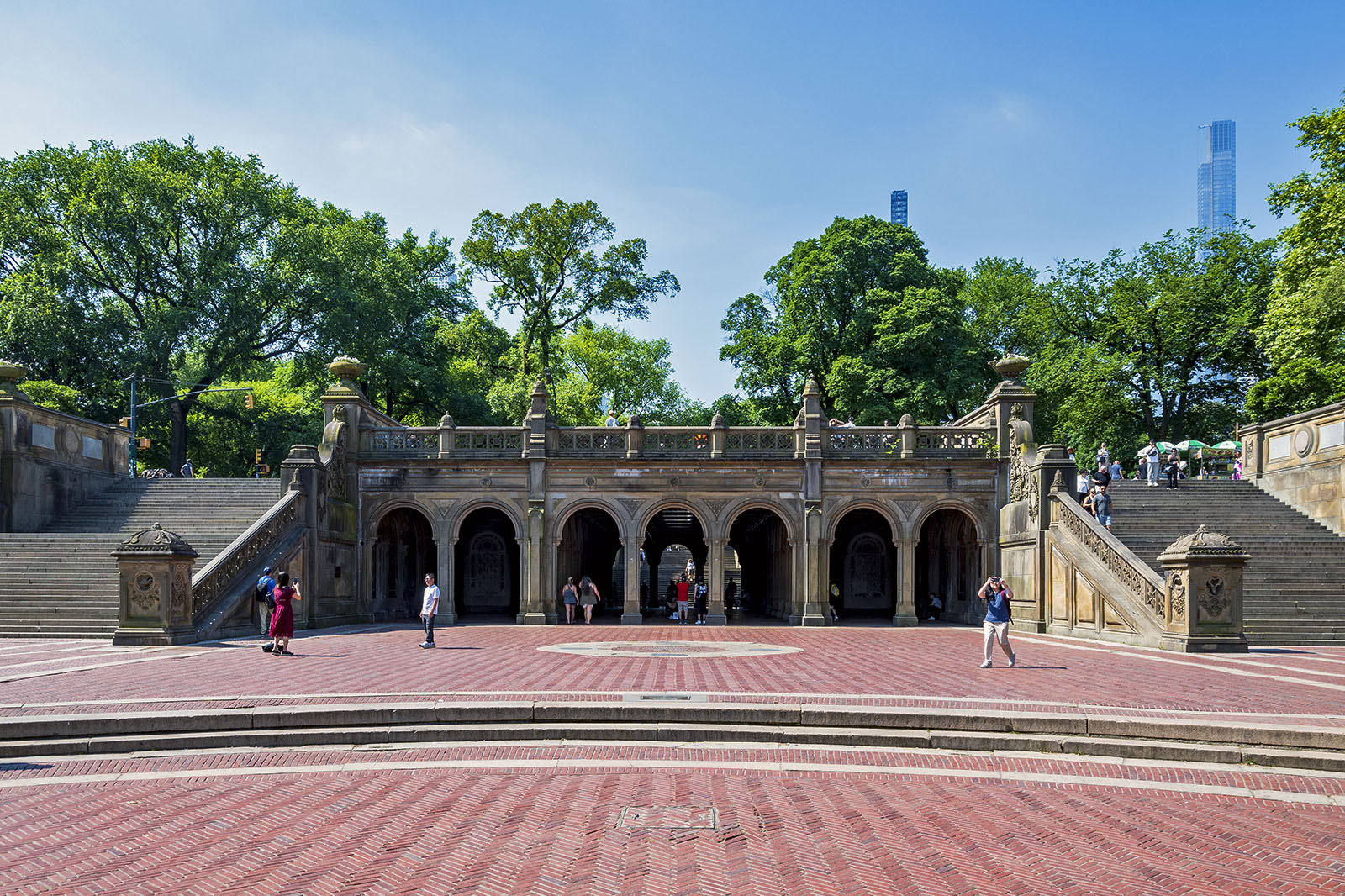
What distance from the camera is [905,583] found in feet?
101

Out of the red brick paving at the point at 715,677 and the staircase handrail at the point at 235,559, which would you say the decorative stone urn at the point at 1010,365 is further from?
the staircase handrail at the point at 235,559

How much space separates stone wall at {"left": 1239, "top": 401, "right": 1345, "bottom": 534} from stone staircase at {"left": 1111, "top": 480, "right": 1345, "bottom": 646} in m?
0.41

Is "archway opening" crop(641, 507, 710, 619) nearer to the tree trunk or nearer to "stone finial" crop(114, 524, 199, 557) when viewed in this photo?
"stone finial" crop(114, 524, 199, 557)

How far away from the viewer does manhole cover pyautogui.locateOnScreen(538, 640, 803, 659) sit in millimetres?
18016

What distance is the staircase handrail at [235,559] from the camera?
20.0 metres

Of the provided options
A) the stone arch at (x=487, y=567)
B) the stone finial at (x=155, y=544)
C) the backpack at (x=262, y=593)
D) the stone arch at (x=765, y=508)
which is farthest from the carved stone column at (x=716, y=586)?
the stone finial at (x=155, y=544)

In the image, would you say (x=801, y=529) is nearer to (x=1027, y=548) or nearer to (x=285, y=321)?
(x=1027, y=548)

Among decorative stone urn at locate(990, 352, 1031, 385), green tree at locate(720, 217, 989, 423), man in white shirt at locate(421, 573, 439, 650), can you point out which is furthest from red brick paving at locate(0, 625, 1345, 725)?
green tree at locate(720, 217, 989, 423)

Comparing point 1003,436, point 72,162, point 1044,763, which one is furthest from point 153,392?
point 1044,763

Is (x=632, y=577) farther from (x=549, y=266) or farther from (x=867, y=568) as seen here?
(x=549, y=266)

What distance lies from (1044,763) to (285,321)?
154 ft

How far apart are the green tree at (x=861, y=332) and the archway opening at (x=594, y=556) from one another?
463 inches

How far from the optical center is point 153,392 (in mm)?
46375

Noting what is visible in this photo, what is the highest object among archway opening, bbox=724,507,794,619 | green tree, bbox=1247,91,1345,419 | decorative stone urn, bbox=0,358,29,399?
green tree, bbox=1247,91,1345,419
